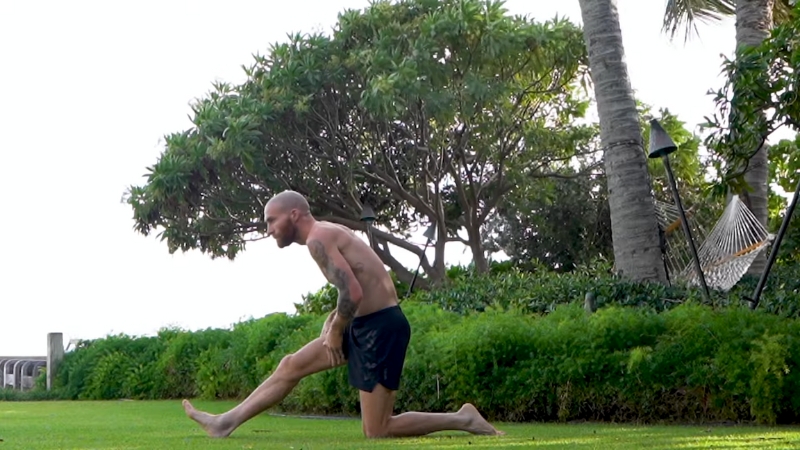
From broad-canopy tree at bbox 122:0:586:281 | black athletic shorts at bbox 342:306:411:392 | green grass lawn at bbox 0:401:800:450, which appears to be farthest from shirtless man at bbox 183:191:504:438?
broad-canopy tree at bbox 122:0:586:281

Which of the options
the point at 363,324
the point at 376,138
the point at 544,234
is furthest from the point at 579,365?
the point at 544,234

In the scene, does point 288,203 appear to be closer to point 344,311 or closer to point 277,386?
point 344,311

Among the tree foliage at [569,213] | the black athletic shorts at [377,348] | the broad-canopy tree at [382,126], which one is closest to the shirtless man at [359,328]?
the black athletic shorts at [377,348]

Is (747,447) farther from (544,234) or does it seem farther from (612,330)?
(544,234)

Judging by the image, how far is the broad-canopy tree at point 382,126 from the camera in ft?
70.6

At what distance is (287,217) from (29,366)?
14399mm

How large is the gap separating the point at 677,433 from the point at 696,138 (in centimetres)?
1808

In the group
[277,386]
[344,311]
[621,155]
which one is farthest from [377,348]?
[621,155]

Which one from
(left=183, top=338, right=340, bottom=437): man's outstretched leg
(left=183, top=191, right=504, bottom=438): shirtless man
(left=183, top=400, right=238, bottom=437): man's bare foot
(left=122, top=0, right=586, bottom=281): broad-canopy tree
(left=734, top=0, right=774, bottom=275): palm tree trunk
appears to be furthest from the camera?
(left=122, top=0, right=586, bottom=281): broad-canopy tree

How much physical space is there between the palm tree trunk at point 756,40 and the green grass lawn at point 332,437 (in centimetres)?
817

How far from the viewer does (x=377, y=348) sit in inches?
248

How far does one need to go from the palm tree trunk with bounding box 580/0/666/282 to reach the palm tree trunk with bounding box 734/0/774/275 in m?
3.91

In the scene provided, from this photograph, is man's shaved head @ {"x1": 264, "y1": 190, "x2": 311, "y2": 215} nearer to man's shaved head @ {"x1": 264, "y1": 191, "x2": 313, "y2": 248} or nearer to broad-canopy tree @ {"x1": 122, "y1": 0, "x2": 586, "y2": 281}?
man's shaved head @ {"x1": 264, "y1": 191, "x2": 313, "y2": 248}

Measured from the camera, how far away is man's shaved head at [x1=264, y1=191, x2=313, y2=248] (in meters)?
6.45
